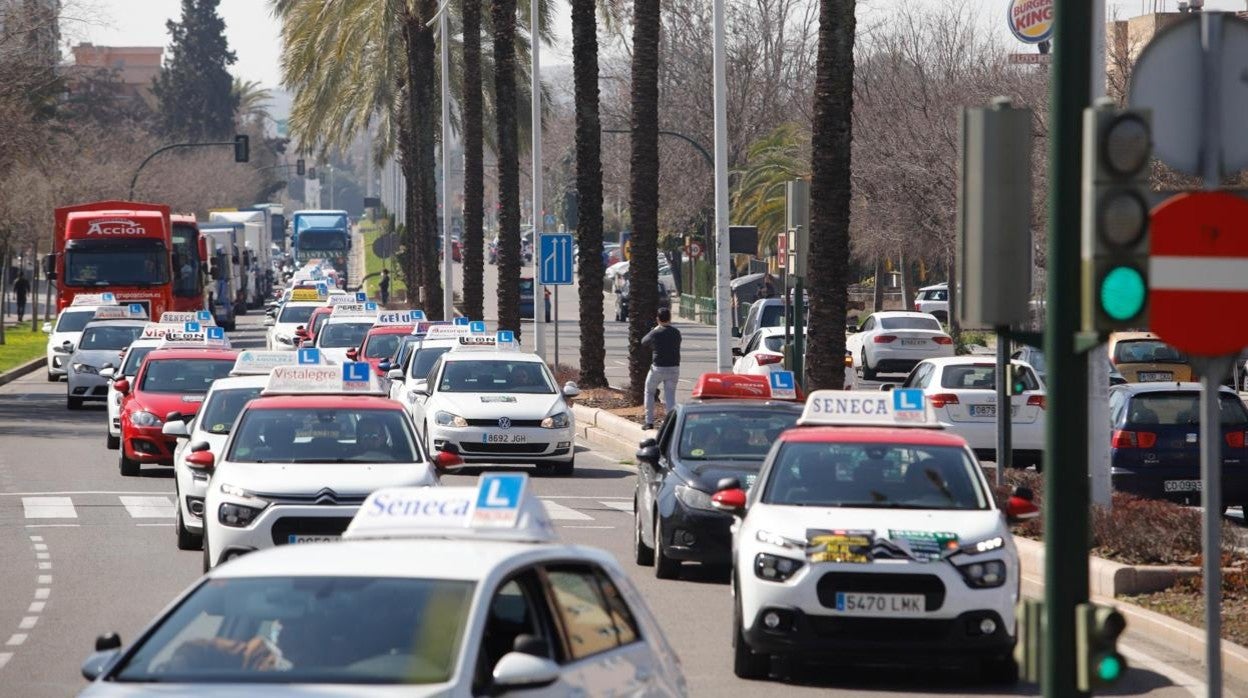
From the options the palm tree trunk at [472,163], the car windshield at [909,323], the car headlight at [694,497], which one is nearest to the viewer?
the car headlight at [694,497]

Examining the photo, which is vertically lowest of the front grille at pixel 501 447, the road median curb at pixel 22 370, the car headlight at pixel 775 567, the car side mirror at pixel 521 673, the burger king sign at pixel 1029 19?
the road median curb at pixel 22 370

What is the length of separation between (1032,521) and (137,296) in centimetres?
3698

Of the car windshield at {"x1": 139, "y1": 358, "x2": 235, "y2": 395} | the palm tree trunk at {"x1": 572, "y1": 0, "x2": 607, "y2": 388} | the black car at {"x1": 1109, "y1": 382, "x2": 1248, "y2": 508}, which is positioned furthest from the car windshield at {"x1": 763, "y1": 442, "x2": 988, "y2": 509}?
the palm tree trunk at {"x1": 572, "y1": 0, "x2": 607, "y2": 388}

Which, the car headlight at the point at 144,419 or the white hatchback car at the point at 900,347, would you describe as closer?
the car headlight at the point at 144,419

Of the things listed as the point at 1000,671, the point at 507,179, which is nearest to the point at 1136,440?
the point at 1000,671

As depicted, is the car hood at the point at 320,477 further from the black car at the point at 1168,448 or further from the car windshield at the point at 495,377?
the car windshield at the point at 495,377

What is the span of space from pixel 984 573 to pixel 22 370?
4265cm

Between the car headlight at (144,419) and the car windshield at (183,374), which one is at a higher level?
the car windshield at (183,374)

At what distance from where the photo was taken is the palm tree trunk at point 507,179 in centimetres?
4469

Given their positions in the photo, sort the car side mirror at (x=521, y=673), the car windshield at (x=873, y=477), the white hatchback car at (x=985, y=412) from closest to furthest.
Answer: the car side mirror at (x=521, y=673) < the car windshield at (x=873, y=477) < the white hatchback car at (x=985, y=412)

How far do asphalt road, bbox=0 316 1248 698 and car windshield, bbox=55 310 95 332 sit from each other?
637 inches

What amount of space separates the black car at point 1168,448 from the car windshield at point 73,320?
29.0 m

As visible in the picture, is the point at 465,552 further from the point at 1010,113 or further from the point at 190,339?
the point at 190,339

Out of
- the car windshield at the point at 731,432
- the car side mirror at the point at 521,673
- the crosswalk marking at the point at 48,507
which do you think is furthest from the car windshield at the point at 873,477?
the crosswalk marking at the point at 48,507
